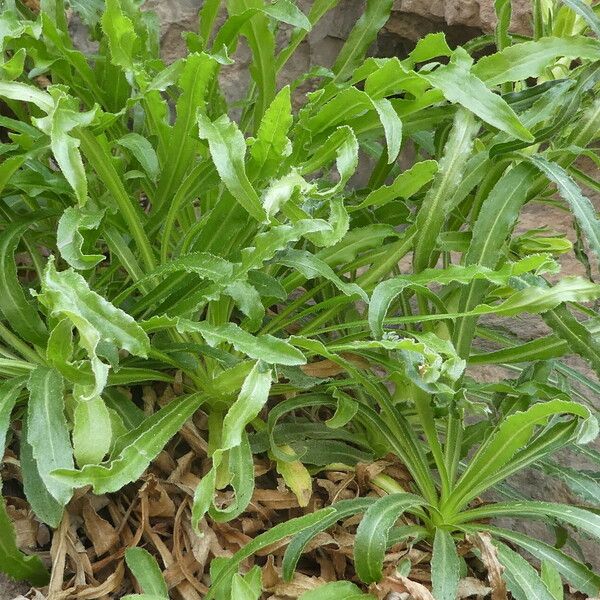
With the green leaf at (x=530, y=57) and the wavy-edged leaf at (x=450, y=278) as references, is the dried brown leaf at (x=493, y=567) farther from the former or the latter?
the green leaf at (x=530, y=57)

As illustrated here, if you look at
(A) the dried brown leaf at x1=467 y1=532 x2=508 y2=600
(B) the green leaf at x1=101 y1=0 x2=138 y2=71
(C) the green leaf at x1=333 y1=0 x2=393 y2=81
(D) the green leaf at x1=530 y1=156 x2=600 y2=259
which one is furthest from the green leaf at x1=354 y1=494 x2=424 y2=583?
(C) the green leaf at x1=333 y1=0 x2=393 y2=81

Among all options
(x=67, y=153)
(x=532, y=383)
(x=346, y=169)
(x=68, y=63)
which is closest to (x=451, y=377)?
(x=532, y=383)

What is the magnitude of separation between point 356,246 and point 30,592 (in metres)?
0.60

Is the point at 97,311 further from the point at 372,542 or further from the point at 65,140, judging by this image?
the point at 372,542

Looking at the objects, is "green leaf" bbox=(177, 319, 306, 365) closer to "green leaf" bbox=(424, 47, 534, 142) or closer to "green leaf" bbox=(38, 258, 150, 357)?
"green leaf" bbox=(38, 258, 150, 357)

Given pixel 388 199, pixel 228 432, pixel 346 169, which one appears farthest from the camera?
pixel 388 199

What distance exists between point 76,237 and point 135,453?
250 millimetres

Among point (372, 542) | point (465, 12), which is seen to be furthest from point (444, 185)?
point (465, 12)

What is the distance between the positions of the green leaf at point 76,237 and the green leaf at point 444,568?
0.54 m

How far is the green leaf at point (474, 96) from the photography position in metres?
0.88

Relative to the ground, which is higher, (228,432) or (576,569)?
(228,432)

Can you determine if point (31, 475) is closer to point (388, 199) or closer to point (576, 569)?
point (388, 199)

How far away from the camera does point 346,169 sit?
2.72 ft

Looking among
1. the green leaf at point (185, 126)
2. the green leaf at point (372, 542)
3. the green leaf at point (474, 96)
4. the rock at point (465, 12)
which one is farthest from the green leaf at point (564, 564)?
the rock at point (465, 12)
